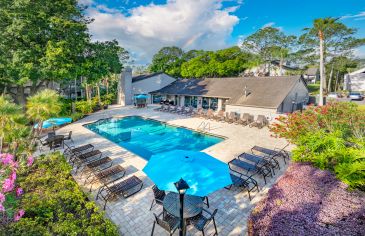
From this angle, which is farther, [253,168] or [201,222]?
[253,168]

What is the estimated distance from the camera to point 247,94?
2283 centimetres

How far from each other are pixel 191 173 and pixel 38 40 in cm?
2132

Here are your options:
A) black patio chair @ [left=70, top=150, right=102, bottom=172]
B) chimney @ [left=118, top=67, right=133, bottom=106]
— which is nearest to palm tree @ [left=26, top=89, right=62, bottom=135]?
black patio chair @ [left=70, top=150, right=102, bottom=172]

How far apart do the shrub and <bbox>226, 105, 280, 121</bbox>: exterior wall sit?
8069 mm

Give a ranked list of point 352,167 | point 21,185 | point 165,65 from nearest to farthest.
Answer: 1. point 352,167
2. point 21,185
3. point 165,65

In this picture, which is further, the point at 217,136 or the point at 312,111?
the point at 217,136

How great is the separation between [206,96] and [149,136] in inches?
479

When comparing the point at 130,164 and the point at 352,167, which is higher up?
the point at 352,167

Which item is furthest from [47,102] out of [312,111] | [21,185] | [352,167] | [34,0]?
[312,111]

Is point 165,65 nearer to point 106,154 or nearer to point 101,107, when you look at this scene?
point 101,107

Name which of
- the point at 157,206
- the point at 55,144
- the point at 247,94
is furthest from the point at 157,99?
the point at 157,206

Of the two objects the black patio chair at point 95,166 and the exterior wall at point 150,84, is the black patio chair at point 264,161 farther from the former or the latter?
the exterior wall at point 150,84

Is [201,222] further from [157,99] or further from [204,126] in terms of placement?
[157,99]

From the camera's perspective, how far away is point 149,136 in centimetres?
1719
